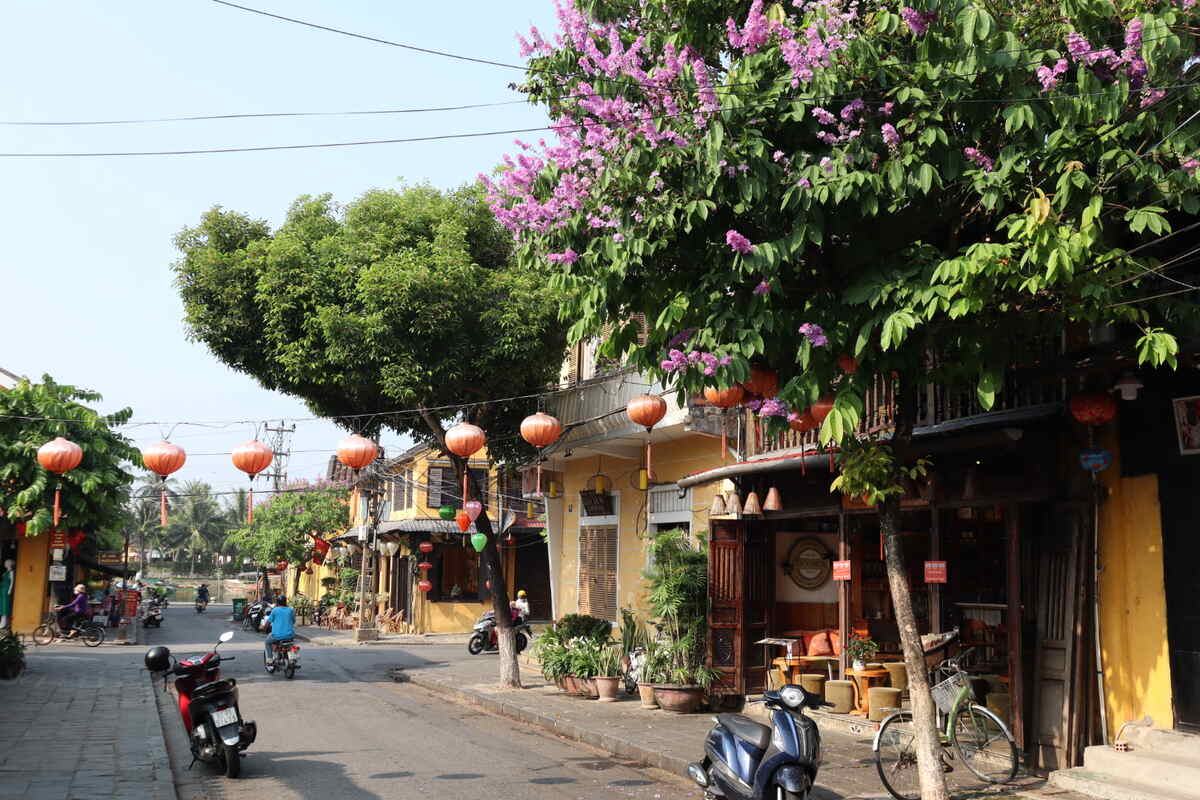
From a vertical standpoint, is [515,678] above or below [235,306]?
below

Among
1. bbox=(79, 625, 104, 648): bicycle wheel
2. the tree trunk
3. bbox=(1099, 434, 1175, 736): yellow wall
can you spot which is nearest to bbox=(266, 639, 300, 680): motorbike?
bbox=(79, 625, 104, 648): bicycle wheel

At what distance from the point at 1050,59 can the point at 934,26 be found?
0.84m

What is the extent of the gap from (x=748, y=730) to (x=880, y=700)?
4594mm

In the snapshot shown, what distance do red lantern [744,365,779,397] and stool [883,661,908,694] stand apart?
16.8 ft

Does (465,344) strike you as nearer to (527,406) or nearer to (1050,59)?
(527,406)

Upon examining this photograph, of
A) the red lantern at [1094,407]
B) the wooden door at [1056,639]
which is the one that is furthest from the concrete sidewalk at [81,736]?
the red lantern at [1094,407]

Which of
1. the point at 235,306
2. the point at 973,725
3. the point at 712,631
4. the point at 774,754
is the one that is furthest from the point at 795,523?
the point at 235,306

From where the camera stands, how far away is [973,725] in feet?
31.1

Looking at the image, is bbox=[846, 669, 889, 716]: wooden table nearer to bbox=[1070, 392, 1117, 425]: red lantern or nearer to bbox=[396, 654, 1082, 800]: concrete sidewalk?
bbox=[396, 654, 1082, 800]: concrete sidewalk

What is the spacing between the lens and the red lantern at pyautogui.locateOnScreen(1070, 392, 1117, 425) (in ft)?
29.1

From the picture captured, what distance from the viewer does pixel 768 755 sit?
7699mm

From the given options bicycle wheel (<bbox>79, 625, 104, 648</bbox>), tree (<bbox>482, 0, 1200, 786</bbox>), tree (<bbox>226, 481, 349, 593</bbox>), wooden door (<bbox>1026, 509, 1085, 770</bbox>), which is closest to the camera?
tree (<bbox>482, 0, 1200, 786</bbox>)

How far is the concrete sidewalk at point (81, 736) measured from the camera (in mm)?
9164

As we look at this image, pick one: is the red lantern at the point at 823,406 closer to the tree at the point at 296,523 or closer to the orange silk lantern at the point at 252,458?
the orange silk lantern at the point at 252,458
